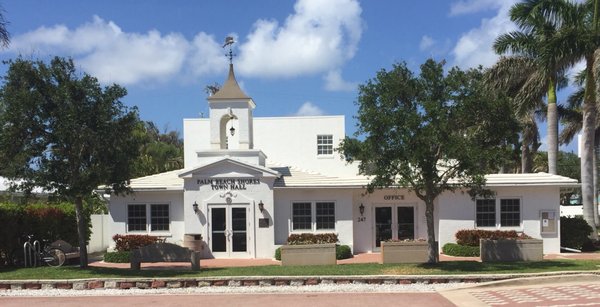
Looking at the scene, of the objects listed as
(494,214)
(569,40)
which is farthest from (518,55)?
(494,214)

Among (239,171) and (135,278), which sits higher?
(239,171)

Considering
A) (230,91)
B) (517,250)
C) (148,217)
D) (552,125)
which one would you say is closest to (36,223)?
(148,217)

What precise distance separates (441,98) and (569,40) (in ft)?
32.0

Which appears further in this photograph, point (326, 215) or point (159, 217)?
point (159, 217)

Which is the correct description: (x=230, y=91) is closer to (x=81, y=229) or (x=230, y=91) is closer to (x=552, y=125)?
(x=81, y=229)

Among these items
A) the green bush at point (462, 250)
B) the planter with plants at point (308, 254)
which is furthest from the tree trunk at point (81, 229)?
the green bush at point (462, 250)

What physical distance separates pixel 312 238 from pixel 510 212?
783cm

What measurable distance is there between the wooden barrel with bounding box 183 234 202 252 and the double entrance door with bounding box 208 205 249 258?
0.62m

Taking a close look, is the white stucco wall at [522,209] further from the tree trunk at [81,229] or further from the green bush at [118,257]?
the tree trunk at [81,229]

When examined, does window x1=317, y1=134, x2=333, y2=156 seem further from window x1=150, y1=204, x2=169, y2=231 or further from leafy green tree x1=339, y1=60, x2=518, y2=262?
leafy green tree x1=339, y1=60, x2=518, y2=262

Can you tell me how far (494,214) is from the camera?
22.7 m

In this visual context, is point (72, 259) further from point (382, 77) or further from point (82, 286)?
point (382, 77)

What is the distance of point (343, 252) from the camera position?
21.3 metres

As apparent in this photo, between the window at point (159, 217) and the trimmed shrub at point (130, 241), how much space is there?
87 centimetres
